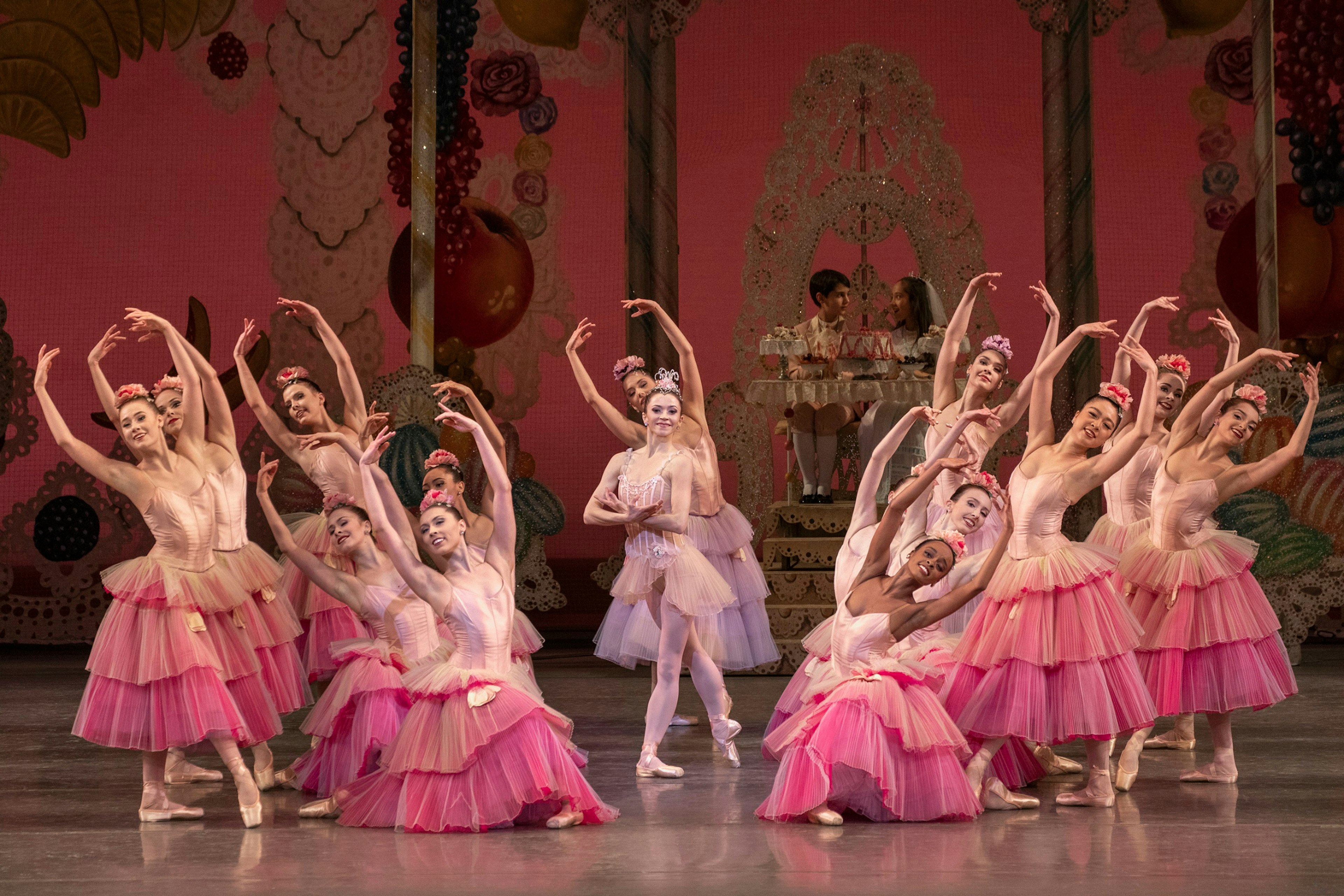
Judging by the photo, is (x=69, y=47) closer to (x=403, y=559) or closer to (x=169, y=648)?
(x=169, y=648)

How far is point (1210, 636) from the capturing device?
5020 mm

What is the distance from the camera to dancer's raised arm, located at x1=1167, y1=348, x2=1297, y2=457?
16.5ft

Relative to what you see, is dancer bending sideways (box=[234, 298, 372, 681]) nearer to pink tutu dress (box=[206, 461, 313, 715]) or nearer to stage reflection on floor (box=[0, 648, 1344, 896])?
pink tutu dress (box=[206, 461, 313, 715])

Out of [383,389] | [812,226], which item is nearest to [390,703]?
[383,389]

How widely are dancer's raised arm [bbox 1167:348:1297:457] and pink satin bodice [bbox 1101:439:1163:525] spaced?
306 millimetres

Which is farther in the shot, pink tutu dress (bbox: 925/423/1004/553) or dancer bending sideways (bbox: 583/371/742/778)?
pink tutu dress (bbox: 925/423/1004/553)

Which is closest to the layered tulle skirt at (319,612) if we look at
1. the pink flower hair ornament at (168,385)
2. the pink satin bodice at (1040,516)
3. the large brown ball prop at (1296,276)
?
the pink flower hair ornament at (168,385)

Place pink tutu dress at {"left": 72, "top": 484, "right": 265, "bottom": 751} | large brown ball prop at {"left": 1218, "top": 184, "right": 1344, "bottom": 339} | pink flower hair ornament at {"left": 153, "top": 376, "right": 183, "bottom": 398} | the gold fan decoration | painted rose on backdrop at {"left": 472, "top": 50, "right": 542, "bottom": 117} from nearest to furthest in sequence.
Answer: pink tutu dress at {"left": 72, "top": 484, "right": 265, "bottom": 751}
pink flower hair ornament at {"left": 153, "top": 376, "right": 183, "bottom": 398}
large brown ball prop at {"left": 1218, "top": 184, "right": 1344, "bottom": 339}
the gold fan decoration
painted rose on backdrop at {"left": 472, "top": 50, "right": 542, "bottom": 117}

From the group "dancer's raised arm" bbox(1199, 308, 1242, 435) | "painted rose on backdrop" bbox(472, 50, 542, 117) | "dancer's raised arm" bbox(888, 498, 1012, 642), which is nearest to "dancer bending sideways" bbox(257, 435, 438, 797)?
"dancer's raised arm" bbox(888, 498, 1012, 642)

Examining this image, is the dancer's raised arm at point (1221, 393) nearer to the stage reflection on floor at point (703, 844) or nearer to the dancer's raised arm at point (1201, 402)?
the dancer's raised arm at point (1201, 402)

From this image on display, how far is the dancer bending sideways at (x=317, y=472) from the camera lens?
5.39 meters

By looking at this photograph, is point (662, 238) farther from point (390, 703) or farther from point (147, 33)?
point (390, 703)

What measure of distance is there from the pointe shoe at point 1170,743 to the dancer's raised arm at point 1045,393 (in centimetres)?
136

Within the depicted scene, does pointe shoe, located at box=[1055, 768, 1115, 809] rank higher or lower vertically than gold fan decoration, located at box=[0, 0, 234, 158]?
lower
